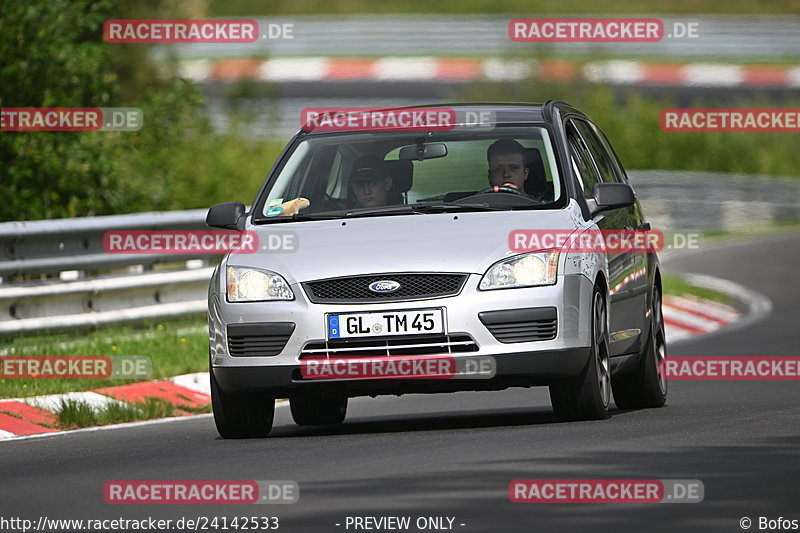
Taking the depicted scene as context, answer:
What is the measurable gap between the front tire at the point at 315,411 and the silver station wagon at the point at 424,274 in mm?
1043

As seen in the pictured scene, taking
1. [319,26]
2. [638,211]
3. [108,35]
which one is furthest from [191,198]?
[319,26]

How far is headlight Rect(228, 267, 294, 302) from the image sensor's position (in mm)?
10242

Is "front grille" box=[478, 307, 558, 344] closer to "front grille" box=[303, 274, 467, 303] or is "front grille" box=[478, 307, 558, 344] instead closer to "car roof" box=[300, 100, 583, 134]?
"front grille" box=[303, 274, 467, 303]

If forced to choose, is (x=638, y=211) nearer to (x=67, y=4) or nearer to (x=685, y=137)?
(x=67, y=4)

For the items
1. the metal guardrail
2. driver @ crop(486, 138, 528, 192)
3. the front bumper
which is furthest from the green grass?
driver @ crop(486, 138, 528, 192)

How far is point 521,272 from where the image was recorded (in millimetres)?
10078

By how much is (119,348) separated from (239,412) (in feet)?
13.4

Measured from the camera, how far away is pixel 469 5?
59.4 metres

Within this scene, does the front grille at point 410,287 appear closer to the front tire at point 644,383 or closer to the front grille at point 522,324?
the front grille at point 522,324

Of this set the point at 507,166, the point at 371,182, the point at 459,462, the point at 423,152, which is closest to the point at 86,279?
the point at 371,182

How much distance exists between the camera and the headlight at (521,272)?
1005cm

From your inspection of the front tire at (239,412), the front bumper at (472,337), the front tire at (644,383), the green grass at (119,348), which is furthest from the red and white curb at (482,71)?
the front bumper at (472,337)

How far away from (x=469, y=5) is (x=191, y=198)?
119 feet

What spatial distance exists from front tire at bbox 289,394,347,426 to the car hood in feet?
4.99
